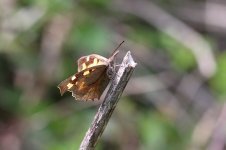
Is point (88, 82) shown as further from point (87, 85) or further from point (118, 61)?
point (118, 61)

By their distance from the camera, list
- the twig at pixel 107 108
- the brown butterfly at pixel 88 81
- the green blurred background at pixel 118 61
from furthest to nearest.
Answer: the green blurred background at pixel 118 61 < the brown butterfly at pixel 88 81 < the twig at pixel 107 108

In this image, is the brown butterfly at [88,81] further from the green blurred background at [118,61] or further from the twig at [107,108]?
the green blurred background at [118,61]

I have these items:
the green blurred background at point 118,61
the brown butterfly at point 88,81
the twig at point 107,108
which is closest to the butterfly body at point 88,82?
the brown butterfly at point 88,81

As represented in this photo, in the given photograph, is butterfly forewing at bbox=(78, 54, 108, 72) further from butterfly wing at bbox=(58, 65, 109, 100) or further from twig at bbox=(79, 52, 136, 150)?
twig at bbox=(79, 52, 136, 150)

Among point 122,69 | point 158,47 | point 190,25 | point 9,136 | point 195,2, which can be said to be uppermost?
point 195,2

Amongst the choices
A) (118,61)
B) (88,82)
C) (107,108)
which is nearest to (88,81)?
(88,82)

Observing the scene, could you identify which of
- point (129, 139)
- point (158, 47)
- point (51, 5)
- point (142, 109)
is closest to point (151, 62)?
point (158, 47)

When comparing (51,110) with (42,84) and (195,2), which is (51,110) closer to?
(42,84)
